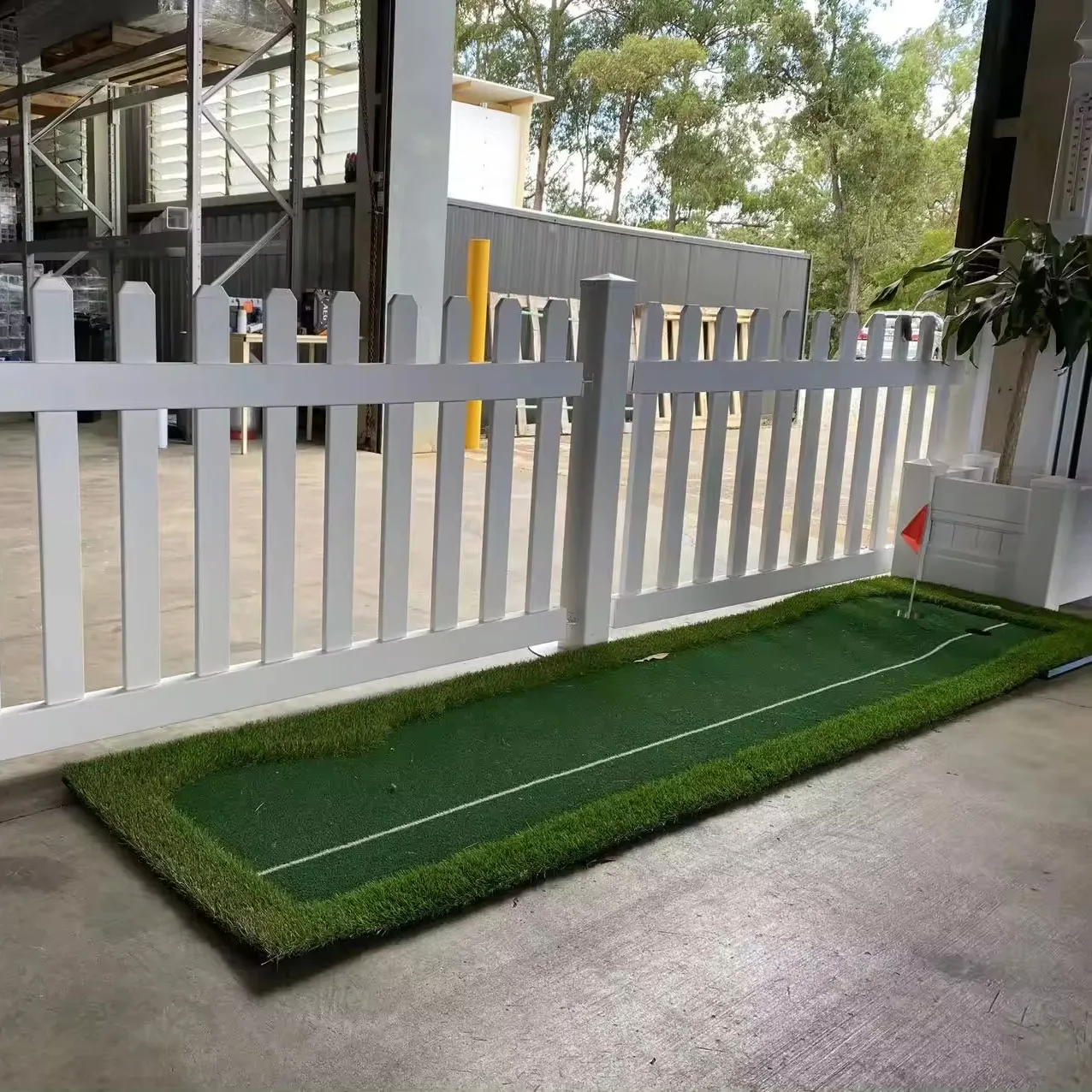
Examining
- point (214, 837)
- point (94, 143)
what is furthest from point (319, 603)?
point (94, 143)

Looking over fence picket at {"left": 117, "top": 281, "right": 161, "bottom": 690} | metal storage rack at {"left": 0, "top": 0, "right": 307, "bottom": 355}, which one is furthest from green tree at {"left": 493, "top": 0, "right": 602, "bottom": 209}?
fence picket at {"left": 117, "top": 281, "right": 161, "bottom": 690}

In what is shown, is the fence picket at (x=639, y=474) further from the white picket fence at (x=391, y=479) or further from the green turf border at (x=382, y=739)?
the green turf border at (x=382, y=739)

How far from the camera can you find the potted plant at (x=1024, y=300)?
3.52 m

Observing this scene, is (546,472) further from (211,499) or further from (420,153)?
(420,153)

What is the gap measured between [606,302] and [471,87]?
42.3 feet

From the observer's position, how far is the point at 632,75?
80.2ft

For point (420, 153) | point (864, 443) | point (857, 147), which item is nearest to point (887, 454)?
point (864, 443)

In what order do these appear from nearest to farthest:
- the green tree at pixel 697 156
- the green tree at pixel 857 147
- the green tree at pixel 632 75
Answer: the green tree at pixel 857 147
the green tree at pixel 697 156
the green tree at pixel 632 75

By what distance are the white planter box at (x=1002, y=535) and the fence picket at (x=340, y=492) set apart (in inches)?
90.5

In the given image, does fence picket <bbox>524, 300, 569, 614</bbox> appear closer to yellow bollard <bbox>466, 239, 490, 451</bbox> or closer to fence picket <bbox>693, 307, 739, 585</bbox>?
fence picket <bbox>693, 307, 739, 585</bbox>

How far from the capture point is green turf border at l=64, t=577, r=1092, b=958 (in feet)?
5.49

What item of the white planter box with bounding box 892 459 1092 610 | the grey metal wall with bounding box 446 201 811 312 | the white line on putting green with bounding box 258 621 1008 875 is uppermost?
the grey metal wall with bounding box 446 201 811 312

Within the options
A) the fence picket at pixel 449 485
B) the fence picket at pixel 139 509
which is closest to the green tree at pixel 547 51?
the fence picket at pixel 449 485

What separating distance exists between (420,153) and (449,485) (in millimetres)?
5025
